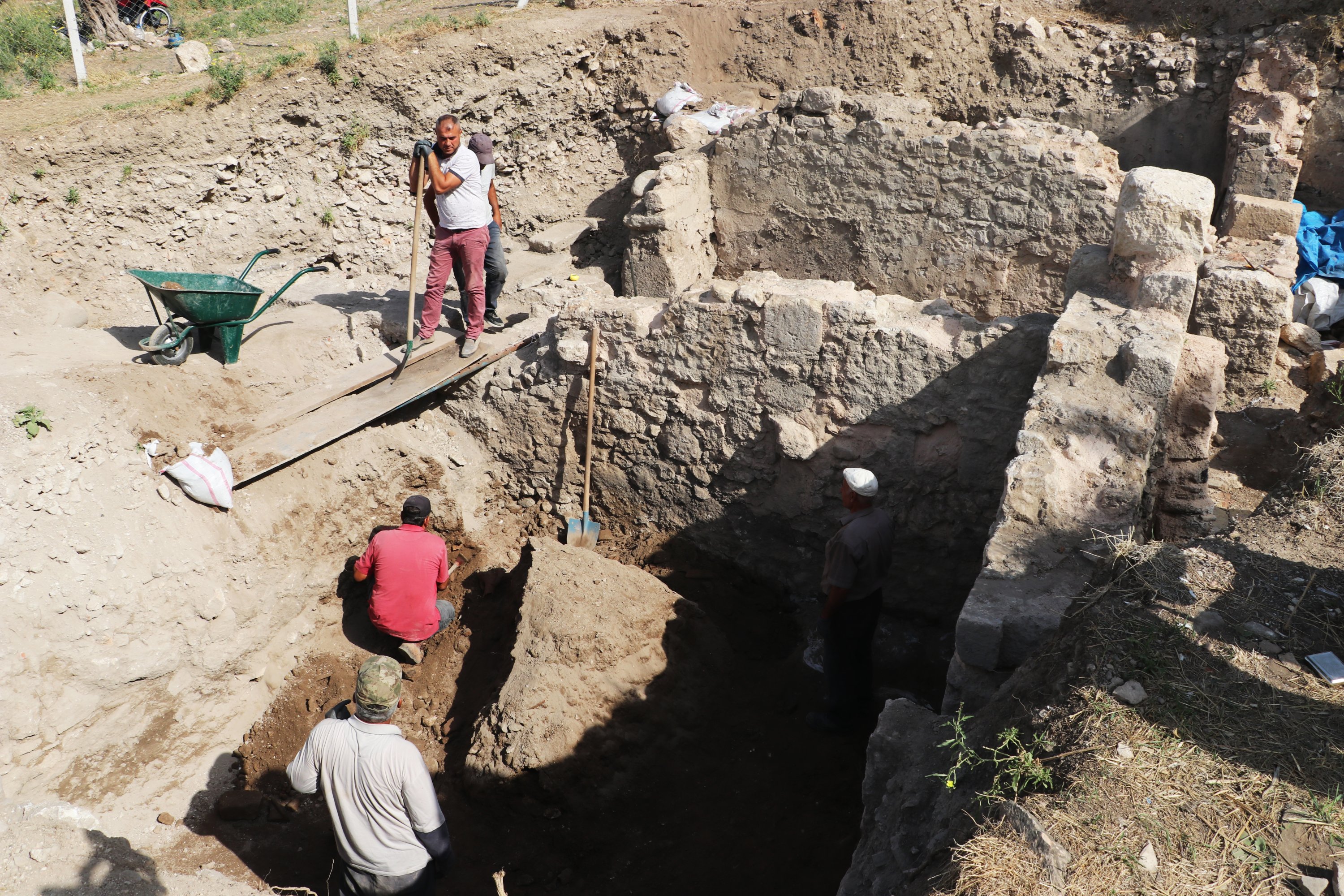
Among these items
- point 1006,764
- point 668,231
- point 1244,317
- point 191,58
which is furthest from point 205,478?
point 191,58

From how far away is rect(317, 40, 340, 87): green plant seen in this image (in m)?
8.96

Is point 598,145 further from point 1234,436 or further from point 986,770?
point 986,770

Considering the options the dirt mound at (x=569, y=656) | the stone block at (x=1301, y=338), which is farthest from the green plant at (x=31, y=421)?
the stone block at (x=1301, y=338)

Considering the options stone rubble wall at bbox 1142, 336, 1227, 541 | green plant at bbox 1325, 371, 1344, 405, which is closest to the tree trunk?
stone rubble wall at bbox 1142, 336, 1227, 541

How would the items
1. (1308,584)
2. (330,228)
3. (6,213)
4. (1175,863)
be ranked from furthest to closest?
1. (330,228)
2. (6,213)
3. (1308,584)
4. (1175,863)

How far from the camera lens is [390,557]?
17.3 feet

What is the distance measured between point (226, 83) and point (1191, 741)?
9222 millimetres

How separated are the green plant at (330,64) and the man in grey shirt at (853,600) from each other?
6.91m

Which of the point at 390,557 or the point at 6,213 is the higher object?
the point at 6,213

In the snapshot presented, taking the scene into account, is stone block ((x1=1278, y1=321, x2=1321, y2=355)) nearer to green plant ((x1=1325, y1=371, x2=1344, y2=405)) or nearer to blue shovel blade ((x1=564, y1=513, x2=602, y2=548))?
green plant ((x1=1325, y1=371, x2=1344, y2=405))

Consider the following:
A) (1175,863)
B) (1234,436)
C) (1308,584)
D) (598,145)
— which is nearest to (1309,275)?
(1234,436)

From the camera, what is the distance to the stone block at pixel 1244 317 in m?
6.00

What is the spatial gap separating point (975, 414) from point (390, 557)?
11.4 feet

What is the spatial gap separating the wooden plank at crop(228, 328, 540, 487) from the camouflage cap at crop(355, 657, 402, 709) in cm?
259
